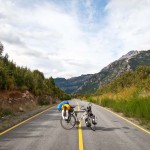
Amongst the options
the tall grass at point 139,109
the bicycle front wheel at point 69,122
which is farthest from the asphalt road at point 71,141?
the tall grass at point 139,109

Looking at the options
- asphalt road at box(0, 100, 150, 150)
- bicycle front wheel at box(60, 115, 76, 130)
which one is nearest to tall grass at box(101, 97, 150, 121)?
asphalt road at box(0, 100, 150, 150)

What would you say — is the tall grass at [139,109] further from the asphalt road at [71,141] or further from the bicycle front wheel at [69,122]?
the bicycle front wheel at [69,122]

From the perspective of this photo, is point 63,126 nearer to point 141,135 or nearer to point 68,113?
point 68,113

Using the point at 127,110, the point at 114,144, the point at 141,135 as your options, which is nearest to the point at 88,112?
the point at 141,135

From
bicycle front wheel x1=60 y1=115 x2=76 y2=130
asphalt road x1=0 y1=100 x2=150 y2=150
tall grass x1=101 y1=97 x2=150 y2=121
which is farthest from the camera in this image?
tall grass x1=101 y1=97 x2=150 y2=121

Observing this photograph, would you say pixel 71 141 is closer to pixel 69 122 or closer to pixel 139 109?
pixel 69 122

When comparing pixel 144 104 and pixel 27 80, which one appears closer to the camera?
pixel 144 104

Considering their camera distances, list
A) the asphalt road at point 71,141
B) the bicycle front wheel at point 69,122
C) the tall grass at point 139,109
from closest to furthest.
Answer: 1. the asphalt road at point 71,141
2. the bicycle front wheel at point 69,122
3. the tall grass at point 139,109

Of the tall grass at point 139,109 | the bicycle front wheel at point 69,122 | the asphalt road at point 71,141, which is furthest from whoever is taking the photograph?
the tall grass at point 139,109

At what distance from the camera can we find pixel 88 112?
48.1 feet

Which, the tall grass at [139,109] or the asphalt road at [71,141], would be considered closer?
Result: the asphalt road at [71,141]

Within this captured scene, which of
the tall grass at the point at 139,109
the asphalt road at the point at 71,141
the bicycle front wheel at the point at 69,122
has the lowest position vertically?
the asphalt road at the point at 71,141

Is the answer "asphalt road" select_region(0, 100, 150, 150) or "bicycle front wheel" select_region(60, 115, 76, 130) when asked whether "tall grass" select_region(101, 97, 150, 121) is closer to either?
"asphalt road" select_region(0, 100, 150, 150)

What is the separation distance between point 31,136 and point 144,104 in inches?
386
